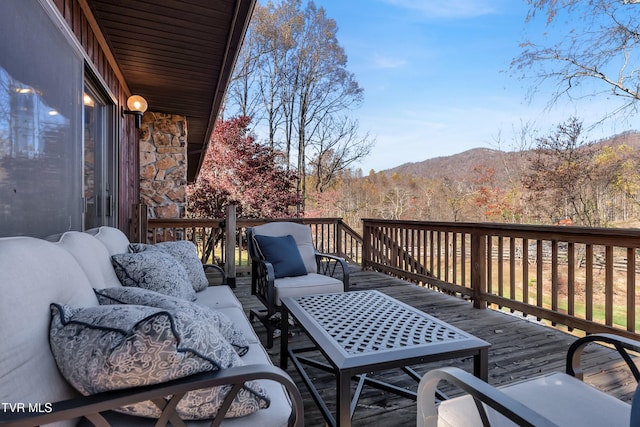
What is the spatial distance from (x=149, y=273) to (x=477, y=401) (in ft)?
5.70

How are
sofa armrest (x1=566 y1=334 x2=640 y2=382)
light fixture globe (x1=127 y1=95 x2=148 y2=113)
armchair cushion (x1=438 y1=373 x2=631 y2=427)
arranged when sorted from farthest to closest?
light fixture globe (x1=127 y1=95 x2=148 y2=113), sofa armrest (x1=566 y1=334 x2=640 y2=382), armchair cushion (x1=438 y1=373 x2=631 y2=427)

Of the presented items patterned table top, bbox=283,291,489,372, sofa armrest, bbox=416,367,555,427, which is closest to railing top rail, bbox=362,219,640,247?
patterned table top, bbox=283,291,489,372

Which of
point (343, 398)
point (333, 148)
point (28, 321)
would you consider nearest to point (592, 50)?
point (333, 148)

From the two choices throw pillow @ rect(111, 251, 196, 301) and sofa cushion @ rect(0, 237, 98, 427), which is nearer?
sofa cushion @ rect(0, 237, 98, 427)

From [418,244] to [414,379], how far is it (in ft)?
9.90

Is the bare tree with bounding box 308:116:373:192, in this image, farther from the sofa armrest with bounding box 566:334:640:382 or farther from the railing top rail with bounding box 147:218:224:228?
the sofa armrest with bounding box 566:334:640:382

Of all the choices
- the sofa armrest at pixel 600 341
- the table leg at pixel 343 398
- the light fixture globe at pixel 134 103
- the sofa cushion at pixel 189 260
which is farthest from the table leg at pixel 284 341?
the light fixture globe at pixel 134 103

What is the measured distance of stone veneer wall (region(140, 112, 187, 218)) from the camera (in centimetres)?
528

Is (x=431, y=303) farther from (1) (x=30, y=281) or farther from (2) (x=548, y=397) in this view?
(1) (x=30, y=281)

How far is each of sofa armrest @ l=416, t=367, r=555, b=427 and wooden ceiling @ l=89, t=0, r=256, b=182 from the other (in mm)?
2719

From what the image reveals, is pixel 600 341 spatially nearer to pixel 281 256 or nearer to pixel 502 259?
pixel 281 256

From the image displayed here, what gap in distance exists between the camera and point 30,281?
938mm

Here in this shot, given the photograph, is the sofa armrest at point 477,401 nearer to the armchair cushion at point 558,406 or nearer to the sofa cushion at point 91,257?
the armchair cushion at point 558,406

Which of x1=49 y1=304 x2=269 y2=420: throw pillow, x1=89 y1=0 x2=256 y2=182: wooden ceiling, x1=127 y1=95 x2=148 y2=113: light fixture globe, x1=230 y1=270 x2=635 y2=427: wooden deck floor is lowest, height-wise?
x1=230 y1=270 x2=635 y2=427: wooden deck floor
